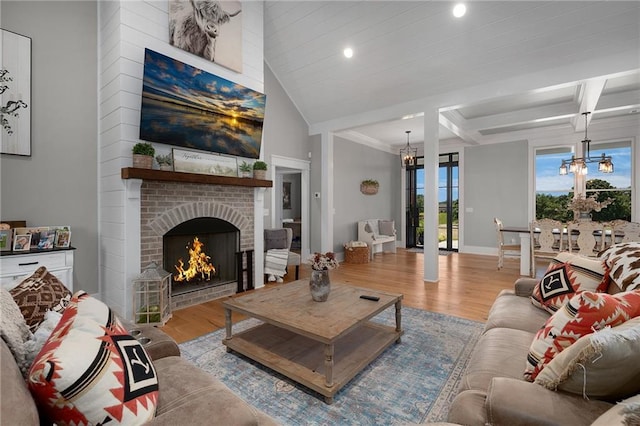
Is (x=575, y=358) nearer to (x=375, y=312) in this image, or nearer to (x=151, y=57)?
(x=375, y=312)

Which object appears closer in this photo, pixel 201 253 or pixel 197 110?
pixel 197 110

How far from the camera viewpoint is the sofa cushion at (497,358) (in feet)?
4.34

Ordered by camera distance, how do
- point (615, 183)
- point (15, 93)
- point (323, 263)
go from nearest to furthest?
point (323, 263) < point (15, 93) < point (615, 183)

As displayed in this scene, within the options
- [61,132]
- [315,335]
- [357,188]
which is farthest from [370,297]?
[357,188]

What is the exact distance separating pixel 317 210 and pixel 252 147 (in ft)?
7.62

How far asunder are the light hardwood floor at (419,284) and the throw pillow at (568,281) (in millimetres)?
1118

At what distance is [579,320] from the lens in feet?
3.85

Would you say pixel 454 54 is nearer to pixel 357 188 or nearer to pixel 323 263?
pixel 323 263

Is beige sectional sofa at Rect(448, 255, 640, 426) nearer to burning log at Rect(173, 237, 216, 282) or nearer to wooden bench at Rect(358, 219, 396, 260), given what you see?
burning log at Rect(173, 237, 216, 282)


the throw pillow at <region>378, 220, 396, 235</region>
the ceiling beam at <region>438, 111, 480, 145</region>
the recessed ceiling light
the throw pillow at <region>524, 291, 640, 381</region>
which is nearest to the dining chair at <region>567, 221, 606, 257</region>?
the ceiling beam at <region>438, 111, 480, 145</region>

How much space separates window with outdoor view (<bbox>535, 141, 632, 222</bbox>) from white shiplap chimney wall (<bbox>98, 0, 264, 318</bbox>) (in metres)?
7.41

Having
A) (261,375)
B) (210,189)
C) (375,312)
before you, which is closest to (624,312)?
(375,312)

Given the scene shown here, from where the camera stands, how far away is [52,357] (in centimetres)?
81

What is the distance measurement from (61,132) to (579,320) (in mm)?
4518
